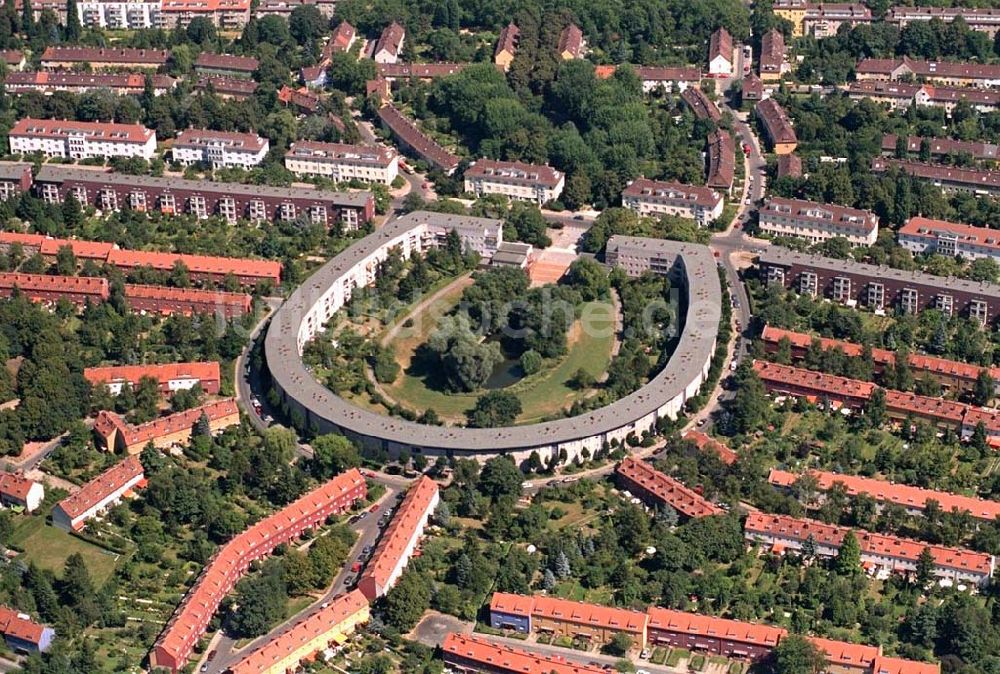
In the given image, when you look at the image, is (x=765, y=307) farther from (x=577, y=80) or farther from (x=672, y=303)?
(x=577, y=80)

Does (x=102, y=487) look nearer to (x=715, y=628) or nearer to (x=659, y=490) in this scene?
(x=659, y=490)

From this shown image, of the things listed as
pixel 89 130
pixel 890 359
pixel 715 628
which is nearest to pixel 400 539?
pixel 715 628

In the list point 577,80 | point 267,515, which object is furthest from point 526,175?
point 267,515

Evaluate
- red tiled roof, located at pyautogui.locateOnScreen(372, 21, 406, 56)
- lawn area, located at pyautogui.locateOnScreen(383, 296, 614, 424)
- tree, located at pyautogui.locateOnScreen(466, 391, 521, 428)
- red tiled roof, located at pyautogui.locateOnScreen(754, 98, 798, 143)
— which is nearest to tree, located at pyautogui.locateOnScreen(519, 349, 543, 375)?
lawn area, located at pyautogui.locateOnScreen(383, 296, 614, 424)

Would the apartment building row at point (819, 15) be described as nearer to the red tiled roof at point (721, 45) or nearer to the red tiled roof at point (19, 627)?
the red tiled roof at point (721, 45)

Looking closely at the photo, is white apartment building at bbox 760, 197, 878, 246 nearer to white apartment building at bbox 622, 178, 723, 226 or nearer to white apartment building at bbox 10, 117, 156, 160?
white apartment building at bbox 622, 178, 723, 226

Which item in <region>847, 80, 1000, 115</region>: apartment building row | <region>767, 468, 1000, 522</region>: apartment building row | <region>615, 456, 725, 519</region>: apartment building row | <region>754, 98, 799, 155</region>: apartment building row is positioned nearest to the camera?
<region>767, 468, 1000, 522</region>: apartment building row
